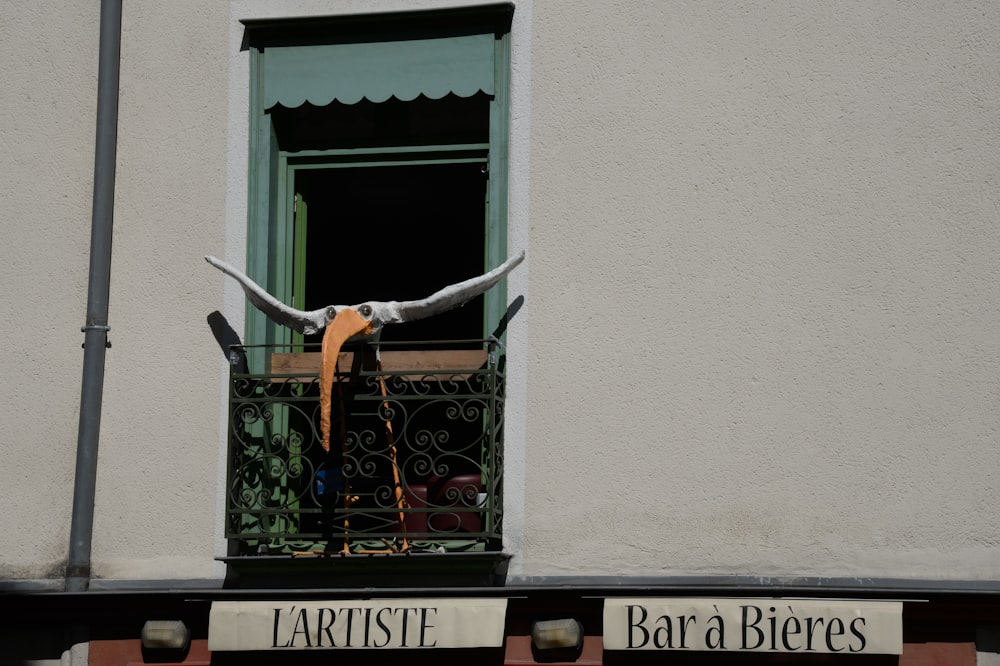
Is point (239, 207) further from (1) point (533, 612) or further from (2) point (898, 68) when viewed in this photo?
(2) point (898, 68)

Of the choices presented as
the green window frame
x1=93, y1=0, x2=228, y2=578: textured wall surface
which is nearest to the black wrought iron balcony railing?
x1=93, y1=0, x2=228, y2=578: textured wall surface

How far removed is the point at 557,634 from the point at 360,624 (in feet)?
3.06

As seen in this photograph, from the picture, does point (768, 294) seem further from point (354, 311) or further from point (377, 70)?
point (377, 70)

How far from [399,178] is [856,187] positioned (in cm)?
248

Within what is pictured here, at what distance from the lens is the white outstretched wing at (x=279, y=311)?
28.3ft

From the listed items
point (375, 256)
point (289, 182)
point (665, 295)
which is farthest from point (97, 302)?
point (665, 295)

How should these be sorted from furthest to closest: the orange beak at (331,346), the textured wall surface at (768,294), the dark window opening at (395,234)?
1. the dark window opening at (395,234)
2. the orange beak at (331,346)
3. the textured wall surface at (768,294)

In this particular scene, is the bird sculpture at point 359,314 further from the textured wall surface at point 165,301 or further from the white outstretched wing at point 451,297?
the textured wall surface at point 165,301

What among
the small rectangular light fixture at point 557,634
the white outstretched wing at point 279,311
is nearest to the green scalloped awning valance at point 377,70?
the white outstretched wing at point 279,311

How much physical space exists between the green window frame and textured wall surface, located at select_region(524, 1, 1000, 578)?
0.43 m

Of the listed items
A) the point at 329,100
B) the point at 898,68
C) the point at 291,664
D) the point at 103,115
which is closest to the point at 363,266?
the point at 329,100

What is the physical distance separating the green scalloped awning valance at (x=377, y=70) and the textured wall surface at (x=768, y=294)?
17.5 inches

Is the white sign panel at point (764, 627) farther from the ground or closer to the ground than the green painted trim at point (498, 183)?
closer to the ground

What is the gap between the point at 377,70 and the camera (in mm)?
9094
